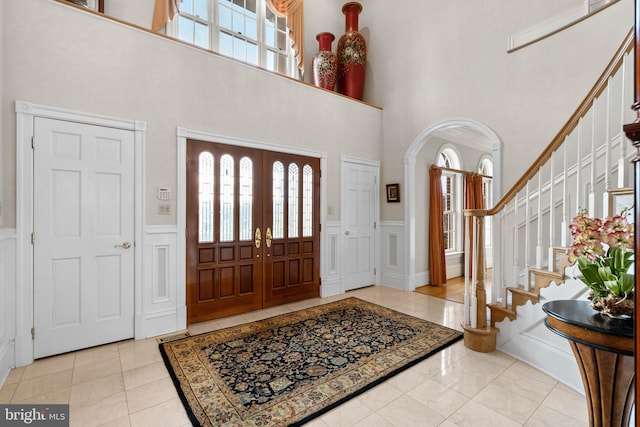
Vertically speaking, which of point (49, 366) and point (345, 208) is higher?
point (345, 208)

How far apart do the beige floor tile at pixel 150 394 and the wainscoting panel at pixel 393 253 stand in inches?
148

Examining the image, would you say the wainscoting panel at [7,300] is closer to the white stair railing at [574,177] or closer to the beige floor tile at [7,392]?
the beige floor tile at [7,392]

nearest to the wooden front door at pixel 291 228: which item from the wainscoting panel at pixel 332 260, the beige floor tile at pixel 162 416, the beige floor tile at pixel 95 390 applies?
the wainscoting panel at pixel 332 260

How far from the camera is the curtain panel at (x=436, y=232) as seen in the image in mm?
5316

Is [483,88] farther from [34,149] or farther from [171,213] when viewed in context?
[34,149]

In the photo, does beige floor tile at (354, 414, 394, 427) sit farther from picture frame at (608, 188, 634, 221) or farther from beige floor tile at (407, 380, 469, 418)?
picture frame at (608, 188, 634, 221)

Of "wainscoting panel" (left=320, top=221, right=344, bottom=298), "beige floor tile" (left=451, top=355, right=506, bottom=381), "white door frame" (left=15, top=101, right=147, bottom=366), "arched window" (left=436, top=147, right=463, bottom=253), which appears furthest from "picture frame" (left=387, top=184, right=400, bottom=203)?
"white door frame" (left=15, top=101, right=147, bottom=366)

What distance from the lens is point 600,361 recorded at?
4.60ft

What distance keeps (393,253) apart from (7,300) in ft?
15.5

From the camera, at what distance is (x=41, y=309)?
2.58 metres

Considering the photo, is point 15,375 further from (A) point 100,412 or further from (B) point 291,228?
(B) point 291,228

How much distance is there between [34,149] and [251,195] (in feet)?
6.80

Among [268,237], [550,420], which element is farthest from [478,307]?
[268,237]

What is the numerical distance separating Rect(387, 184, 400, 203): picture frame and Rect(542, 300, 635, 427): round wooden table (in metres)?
3.64
